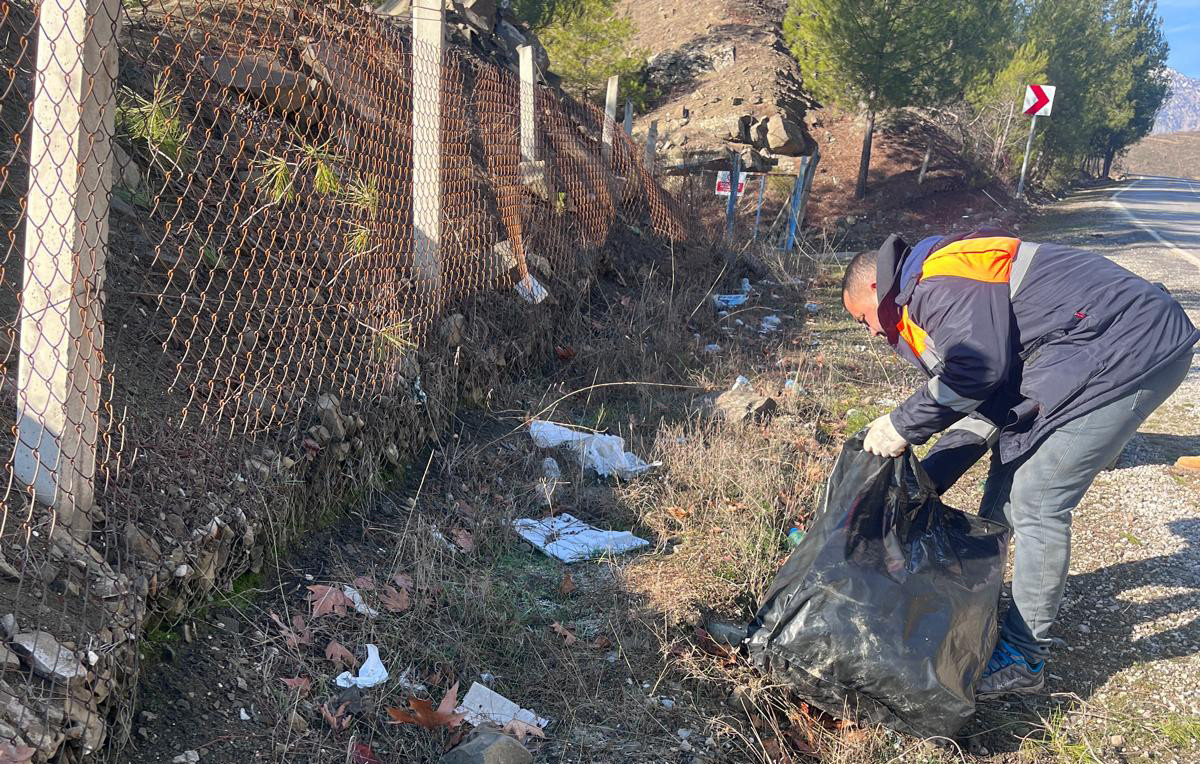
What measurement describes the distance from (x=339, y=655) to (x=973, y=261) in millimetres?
2304

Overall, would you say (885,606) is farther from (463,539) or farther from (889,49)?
(889,49)

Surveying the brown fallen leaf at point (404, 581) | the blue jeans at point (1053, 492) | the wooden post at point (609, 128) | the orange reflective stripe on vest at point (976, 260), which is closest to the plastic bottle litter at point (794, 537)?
the blue jeans at point (1053, 492)

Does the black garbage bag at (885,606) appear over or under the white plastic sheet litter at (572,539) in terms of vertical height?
over

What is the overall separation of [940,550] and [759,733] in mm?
836

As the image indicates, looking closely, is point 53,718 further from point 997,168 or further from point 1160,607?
point 997,168

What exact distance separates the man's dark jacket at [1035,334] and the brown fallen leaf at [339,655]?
184cm

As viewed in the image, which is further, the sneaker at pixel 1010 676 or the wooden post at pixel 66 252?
the sneaker at pixel 1010 676

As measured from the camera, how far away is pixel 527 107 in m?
5.99

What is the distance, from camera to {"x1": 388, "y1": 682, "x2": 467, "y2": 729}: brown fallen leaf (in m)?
2.34

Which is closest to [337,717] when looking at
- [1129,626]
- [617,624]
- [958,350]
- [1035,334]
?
[617,624]

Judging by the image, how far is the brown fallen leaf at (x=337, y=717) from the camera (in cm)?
230

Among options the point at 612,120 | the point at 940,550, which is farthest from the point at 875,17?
the point at 940,550

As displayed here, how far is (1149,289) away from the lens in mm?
2689

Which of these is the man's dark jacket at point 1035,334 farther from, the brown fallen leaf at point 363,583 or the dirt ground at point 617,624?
the brown fallen leaf at point 363,583
